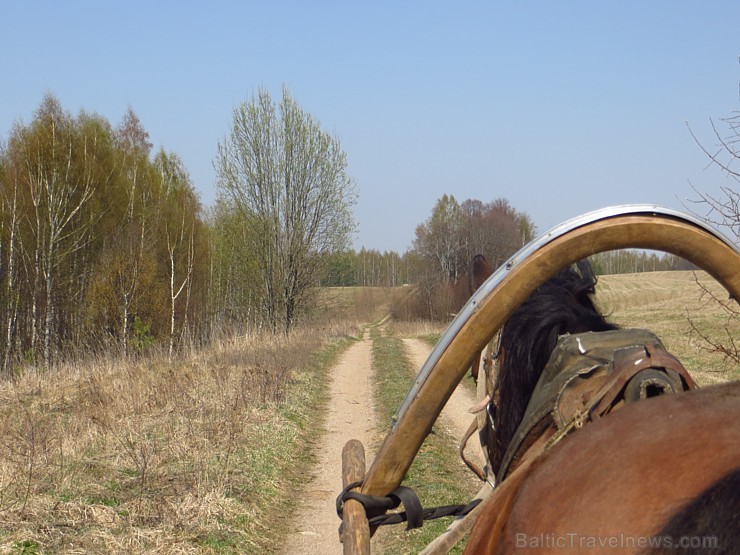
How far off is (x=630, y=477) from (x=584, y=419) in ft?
1.30

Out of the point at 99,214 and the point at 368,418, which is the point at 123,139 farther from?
the point at 368,418

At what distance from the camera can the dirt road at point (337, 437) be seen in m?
5.89

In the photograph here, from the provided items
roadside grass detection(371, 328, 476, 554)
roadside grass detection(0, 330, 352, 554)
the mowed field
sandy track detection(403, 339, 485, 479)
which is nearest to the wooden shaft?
the mowed field

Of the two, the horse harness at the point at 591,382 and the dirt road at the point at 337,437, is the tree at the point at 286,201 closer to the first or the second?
the dirt road at the point at 337,437

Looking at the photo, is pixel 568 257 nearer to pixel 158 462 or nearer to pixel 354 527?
pixel 354 527

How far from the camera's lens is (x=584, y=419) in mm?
1623

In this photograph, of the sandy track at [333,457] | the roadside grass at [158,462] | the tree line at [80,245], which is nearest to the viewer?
the roadside grass at [158,462]

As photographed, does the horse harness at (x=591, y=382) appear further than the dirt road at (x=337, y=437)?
No

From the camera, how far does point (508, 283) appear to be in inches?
68.0

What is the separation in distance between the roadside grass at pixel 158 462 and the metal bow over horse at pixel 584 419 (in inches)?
134

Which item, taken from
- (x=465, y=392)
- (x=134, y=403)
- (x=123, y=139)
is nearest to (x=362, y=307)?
(x=123, y=139)

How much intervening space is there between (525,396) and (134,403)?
8.68m

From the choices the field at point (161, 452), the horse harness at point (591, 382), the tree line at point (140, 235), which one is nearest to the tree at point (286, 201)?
the tree line at point (140, 235)

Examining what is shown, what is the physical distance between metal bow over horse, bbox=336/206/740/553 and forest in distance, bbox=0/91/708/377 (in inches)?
757
